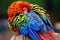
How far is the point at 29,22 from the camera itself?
747 mm

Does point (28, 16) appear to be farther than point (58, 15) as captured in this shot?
No

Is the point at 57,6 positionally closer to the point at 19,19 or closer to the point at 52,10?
the point at 52,10

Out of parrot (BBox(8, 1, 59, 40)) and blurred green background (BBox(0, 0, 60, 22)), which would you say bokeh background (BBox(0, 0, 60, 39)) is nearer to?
blurred green background (BBox(0, 0, 60, 22))

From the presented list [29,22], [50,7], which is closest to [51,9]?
[50,7]

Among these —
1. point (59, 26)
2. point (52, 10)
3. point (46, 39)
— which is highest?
point (46, 39)

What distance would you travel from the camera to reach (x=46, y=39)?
30.2 inches

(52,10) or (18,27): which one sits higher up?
(18,27)

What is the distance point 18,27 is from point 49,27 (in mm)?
130

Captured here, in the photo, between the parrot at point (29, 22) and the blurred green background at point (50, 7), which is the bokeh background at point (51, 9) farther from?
the parrot at point (29, 22)

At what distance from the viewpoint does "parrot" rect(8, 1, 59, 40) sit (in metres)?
0.75

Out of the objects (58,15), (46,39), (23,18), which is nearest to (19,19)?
(23,18)

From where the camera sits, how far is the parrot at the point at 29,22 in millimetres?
750

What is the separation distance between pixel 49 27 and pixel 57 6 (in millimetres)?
1382

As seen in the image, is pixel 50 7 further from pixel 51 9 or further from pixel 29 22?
pixel 29 22
